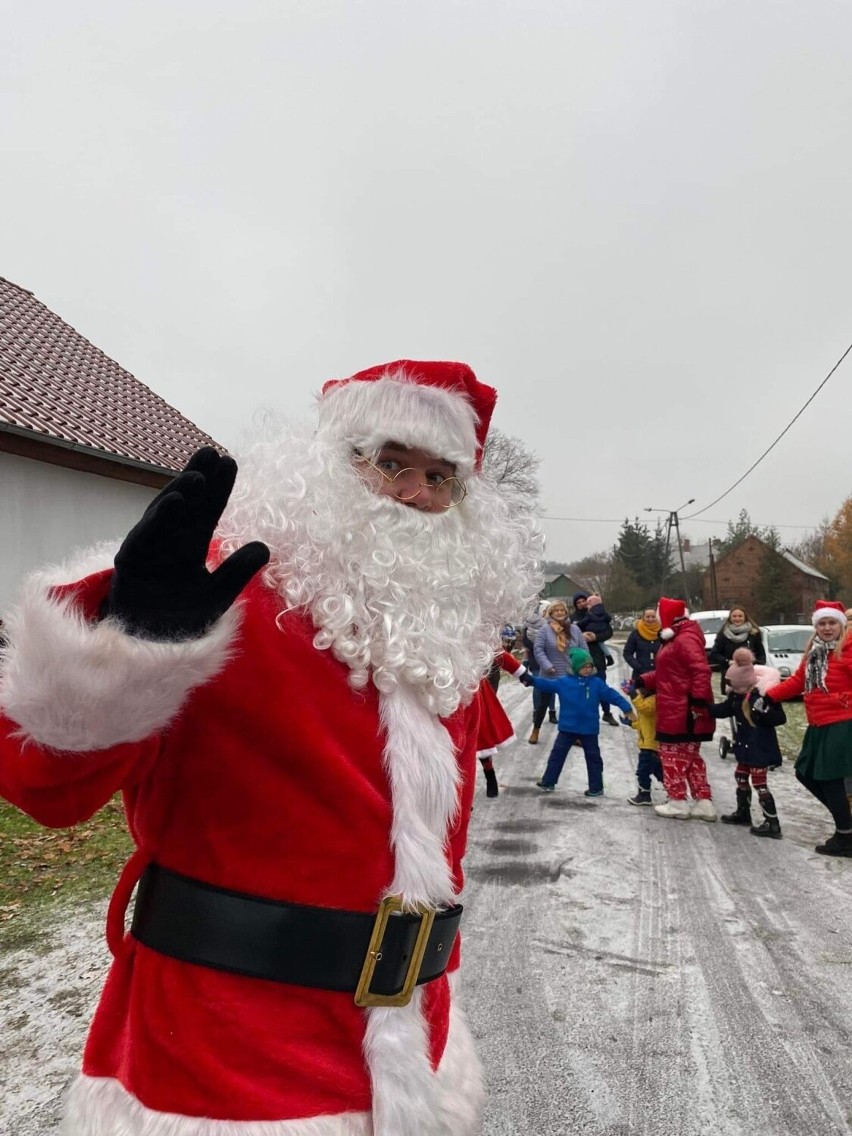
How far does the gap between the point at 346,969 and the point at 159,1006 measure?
0.99 feet


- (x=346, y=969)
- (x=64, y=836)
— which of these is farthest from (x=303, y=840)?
(x=64, y=836)

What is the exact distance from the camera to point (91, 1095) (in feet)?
4.14

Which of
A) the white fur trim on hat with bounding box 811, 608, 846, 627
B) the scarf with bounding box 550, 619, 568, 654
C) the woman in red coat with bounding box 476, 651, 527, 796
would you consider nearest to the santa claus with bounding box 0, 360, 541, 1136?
the woman in red coat with bounding box 476, 651, 527, 796

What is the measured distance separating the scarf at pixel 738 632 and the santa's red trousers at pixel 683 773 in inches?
93.0

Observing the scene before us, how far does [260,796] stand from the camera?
1244 millimetres

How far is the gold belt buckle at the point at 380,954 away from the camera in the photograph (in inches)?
49.7

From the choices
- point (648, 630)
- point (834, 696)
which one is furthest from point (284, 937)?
point (648, 630)

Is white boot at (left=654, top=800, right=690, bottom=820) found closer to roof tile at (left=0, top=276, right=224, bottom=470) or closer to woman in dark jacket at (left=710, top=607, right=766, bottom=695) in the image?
woman in dark jacket at (left=710, top=607, right=766, bottom=695)

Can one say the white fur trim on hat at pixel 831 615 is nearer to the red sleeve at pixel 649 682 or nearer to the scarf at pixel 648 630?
the red sleeve at pixel 649 682

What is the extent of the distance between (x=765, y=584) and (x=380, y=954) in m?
46.1

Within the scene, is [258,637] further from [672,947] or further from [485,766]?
[485,766]

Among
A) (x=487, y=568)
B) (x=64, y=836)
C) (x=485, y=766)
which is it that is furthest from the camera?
(x=485, y=766)

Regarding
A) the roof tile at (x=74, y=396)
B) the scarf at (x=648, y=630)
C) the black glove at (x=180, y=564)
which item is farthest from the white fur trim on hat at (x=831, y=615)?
the roof tile at (x=74, y=396)

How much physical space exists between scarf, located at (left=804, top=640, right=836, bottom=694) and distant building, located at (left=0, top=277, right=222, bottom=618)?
23.0 ft
